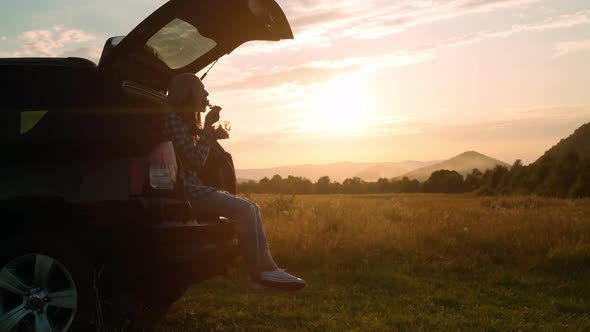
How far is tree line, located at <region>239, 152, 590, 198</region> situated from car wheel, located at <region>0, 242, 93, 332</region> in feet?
92.4

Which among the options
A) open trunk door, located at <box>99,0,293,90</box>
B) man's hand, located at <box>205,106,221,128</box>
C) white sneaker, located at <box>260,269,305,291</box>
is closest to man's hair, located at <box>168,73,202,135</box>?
man's hand, located at <box>205,106,221,128</box>

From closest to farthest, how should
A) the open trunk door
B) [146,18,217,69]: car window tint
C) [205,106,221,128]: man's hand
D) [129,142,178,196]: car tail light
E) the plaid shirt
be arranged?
[129,142,178,196]: car tail light
the open trunk door
the plaid shirt
[146,18,217,69]: car window tint
[205,106,221,128]: man's hand

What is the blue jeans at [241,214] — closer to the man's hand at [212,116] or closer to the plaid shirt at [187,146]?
the plaid shirt at [187,146]

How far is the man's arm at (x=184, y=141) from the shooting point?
4.88m

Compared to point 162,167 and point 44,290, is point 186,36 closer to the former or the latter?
point 162,167

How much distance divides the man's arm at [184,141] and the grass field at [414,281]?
4.55 feet

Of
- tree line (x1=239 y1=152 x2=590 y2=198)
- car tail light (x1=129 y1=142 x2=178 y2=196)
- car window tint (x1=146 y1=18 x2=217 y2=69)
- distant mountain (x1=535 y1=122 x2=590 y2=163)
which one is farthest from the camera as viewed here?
distant mountain (x1=535 y1=122 x2=590 y2=163)

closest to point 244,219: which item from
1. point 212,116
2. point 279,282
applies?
point 279,282

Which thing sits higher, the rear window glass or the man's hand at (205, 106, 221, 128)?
the man's hand at (205, 106, 221, 128)

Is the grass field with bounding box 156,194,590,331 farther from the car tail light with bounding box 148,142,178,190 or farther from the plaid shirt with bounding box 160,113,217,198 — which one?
the car tail light with bounding box 148,142,178,190

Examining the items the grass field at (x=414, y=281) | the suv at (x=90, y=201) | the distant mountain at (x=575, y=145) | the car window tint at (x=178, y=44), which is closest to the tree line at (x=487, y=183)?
the distant mountain at (x=575, y=145)

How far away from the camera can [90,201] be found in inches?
169

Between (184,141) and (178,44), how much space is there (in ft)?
3.99

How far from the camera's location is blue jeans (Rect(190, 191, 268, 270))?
201 inches
